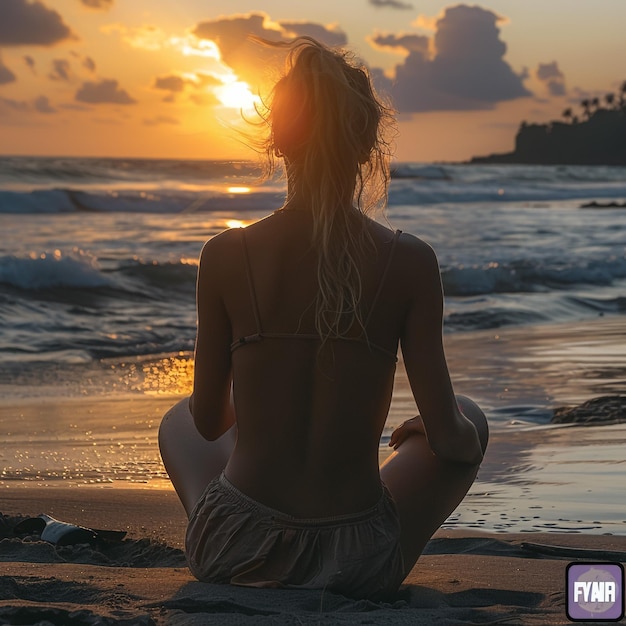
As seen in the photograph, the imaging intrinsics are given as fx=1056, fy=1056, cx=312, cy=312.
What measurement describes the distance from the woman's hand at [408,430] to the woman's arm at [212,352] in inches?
20.3

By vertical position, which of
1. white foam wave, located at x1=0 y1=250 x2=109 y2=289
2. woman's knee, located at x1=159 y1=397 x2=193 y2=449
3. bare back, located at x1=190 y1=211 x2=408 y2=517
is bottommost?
white foam wave, located at x1=0 y1=250 x2=109 y2=289

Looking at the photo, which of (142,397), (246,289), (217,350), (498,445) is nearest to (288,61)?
(246,289)

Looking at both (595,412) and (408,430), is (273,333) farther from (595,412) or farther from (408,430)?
(595,412)

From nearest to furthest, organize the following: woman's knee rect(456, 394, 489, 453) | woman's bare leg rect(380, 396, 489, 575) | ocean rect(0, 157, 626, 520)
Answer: woman's bare leg rect(380, 396, 489, 575)
woman's knee rect(456, 394, 489, 453)
ocean rect(0, 157, 626, 520)

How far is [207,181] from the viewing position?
136ft

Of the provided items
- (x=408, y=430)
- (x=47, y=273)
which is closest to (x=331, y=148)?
(x=408, y=430)

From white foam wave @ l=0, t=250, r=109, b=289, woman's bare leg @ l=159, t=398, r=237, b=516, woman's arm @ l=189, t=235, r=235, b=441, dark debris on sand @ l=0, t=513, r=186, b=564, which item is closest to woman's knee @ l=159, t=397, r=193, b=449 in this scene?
woman's bare leg @ l=159, t=398, r=237, b=516

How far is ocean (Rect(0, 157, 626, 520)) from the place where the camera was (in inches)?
271

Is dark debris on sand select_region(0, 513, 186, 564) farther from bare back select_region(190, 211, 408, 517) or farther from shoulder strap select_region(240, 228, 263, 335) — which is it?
shoulder strap select_region(240, 228, 263, 335)

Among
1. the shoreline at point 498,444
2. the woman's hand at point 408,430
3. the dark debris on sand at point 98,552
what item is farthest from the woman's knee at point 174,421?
the shoreline at point 498,444

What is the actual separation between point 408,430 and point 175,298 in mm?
10015

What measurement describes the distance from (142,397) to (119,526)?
2997 millimetres

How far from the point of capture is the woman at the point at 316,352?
8.27 ft

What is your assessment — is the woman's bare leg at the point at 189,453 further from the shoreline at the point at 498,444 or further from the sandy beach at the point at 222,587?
the shoreline at the point at 498,444
